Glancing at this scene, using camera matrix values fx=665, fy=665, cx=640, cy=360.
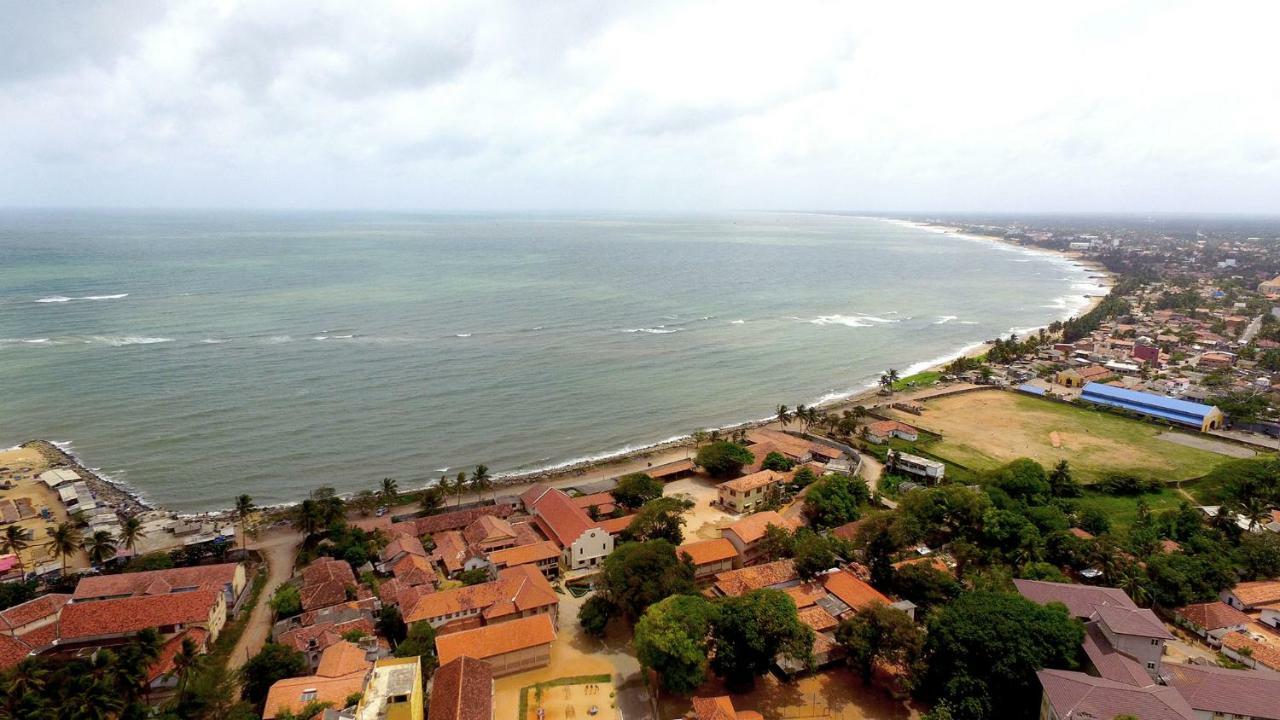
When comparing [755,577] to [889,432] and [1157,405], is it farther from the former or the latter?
[1157,405]

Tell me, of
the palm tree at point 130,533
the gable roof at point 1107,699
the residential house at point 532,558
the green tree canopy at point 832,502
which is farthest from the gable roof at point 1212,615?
Answer: the palm tree at point 130,533

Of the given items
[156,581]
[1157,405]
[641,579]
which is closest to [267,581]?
[156,581]

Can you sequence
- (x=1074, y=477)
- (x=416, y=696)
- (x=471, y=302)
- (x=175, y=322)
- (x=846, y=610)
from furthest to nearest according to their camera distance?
1. (x=471, y=302)
2. (x=175, y=322)
3. (x=1074, y=477)
4. (x=846, y=610)
5. (x=416, y=696)

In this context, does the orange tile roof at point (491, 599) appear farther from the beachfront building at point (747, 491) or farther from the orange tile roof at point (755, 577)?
the beachfront building at point (747, 491)

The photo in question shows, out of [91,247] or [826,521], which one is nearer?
[826,521]

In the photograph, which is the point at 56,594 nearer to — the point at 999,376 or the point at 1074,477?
the point at 1074,477

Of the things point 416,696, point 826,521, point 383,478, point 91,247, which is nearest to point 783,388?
point 826,521

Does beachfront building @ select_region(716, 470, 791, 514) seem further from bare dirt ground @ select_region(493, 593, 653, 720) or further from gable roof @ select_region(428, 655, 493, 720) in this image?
gable roof @ select_region(428, 655, 493, 720)
